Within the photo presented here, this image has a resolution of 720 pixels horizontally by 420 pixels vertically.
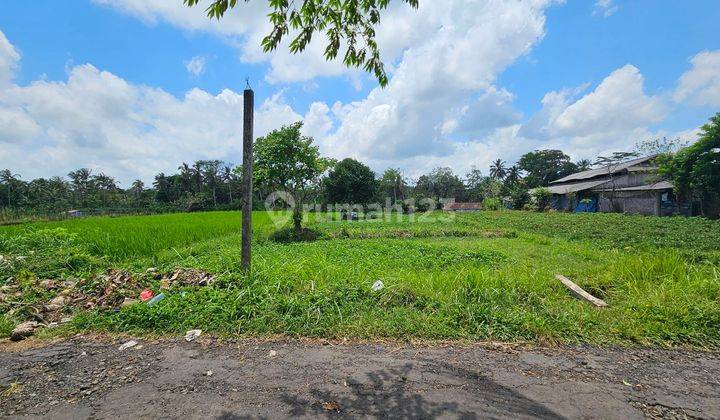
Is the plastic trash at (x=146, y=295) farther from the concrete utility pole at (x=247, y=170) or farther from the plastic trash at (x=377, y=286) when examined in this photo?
the plastic trash at (x=377, y=286)

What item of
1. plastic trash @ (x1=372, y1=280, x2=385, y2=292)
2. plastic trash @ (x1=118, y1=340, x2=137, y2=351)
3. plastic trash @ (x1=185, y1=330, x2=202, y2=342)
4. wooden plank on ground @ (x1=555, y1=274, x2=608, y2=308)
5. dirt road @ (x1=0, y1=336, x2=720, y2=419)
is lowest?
dirt road @ (x1=0, y1=336, x2=720, y2=419)

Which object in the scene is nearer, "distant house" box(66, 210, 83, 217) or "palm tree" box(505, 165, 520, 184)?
"distant house" box(66, 210, 83, 217)

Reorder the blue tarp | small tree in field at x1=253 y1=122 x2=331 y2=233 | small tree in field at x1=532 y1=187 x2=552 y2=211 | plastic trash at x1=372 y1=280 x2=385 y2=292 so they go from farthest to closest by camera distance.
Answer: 1. small tree in field at x1=532 y1=187 x2=552 y2=211
2. the blue tarp
3. small tree in field at x1=253 y1=122 x2=331 y2=233
4. plastic trash at x1=372 y1=280 x2=385 y2=292

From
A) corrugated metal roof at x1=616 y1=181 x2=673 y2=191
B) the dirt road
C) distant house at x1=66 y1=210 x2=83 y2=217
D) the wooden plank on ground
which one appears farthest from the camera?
distant house at x1=66 y1=210 x2=83 y2=217

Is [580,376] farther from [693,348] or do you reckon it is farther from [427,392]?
[693,348]

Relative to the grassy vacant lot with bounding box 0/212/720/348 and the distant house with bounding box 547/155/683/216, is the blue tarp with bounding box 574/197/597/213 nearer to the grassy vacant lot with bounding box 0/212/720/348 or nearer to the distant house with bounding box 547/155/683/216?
the distant house with bounding box 547/155/683/216

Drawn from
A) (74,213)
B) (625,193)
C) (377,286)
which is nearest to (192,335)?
(377,286)

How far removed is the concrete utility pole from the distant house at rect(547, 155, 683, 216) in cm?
2925

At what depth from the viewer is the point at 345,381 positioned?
Answer: 273cm

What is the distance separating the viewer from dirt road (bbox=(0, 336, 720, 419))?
2.37 metres

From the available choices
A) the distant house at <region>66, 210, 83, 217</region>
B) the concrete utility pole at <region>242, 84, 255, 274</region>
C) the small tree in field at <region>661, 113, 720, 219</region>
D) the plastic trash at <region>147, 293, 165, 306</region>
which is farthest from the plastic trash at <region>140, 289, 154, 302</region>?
the distant house at <region>66, 210, 83, 217</region>

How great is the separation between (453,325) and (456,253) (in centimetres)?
505

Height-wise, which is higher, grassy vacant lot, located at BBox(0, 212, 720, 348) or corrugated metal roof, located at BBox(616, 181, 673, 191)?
corrugated metal roof, located at BBox(616, 181, 673, 191)

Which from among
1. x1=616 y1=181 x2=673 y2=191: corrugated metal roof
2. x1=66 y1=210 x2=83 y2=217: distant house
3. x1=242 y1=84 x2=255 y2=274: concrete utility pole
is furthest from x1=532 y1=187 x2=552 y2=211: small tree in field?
x1=66 y1=210 x2=83 y2=217: distant house
